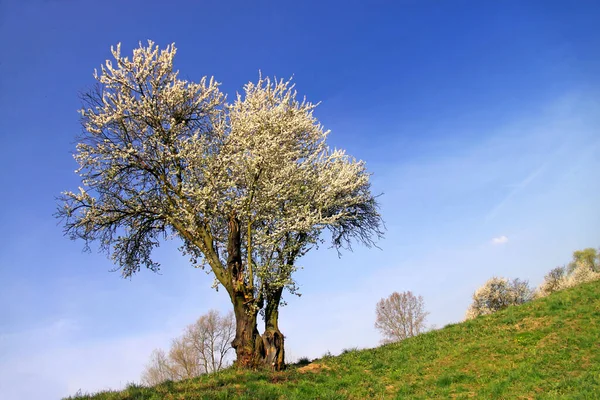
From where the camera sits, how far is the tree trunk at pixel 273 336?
1973 centimetres

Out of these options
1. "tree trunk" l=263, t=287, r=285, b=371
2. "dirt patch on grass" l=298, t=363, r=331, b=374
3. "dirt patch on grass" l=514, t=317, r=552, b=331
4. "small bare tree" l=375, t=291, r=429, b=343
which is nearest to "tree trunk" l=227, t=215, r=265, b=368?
"tree trunk" l=263, t=287, r=285, b=371

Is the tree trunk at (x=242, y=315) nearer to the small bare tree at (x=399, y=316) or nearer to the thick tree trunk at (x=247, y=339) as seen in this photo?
the thick tree trunk at (x=247, y=339)

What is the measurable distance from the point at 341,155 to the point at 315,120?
2950mm

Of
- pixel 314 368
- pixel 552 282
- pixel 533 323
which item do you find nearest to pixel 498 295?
pixel 552 282

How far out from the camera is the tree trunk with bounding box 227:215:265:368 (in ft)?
64.4

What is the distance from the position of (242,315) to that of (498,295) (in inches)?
2360

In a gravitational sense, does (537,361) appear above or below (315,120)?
below

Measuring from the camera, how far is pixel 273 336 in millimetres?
20359

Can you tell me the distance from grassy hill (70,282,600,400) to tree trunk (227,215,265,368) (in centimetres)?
165

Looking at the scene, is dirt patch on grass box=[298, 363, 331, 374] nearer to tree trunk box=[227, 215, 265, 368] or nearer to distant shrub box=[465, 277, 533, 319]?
tree trunk box=[227, 215, 265, 368]

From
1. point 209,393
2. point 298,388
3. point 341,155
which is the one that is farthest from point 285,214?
point 209,393

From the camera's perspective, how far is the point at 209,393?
44.8 feet

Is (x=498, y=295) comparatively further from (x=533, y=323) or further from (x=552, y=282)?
(x=533, y=323)

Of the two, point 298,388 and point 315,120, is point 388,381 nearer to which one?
point 298,388
